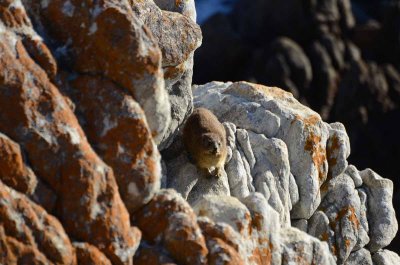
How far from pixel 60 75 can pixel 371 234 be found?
7998 millimetres

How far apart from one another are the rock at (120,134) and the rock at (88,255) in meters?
0.95

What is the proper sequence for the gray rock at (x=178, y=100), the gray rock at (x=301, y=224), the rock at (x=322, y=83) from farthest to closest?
the rock at (x=322, y=83)
the gray rock at (x=301, y=224)
the gray rock at (x=178, y=100)

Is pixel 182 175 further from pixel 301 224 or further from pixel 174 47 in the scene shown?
pixel 301 224

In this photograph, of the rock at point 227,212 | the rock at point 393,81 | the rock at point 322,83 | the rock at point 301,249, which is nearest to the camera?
the rock at point 227,212

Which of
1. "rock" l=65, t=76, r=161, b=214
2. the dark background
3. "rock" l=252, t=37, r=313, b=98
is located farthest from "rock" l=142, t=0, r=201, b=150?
"rock" l=252, t=37, r=313, b=98

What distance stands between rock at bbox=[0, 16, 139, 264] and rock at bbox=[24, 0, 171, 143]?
85 cm

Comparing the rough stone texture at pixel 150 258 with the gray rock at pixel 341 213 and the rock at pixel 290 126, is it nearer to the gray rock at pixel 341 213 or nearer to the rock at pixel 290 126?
the rock at pixel 290 126

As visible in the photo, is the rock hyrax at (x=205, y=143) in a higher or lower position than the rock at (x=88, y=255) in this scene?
lower

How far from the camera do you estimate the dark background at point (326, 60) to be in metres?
50.7

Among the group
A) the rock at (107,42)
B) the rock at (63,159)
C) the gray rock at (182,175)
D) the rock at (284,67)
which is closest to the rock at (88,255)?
the rock at (63,159)

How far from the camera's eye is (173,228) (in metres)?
12.0

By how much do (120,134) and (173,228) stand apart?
1.44 m

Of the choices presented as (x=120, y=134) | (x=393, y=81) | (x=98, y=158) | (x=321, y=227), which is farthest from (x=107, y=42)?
(x=393, y=81)

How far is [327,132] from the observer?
17578 mm
